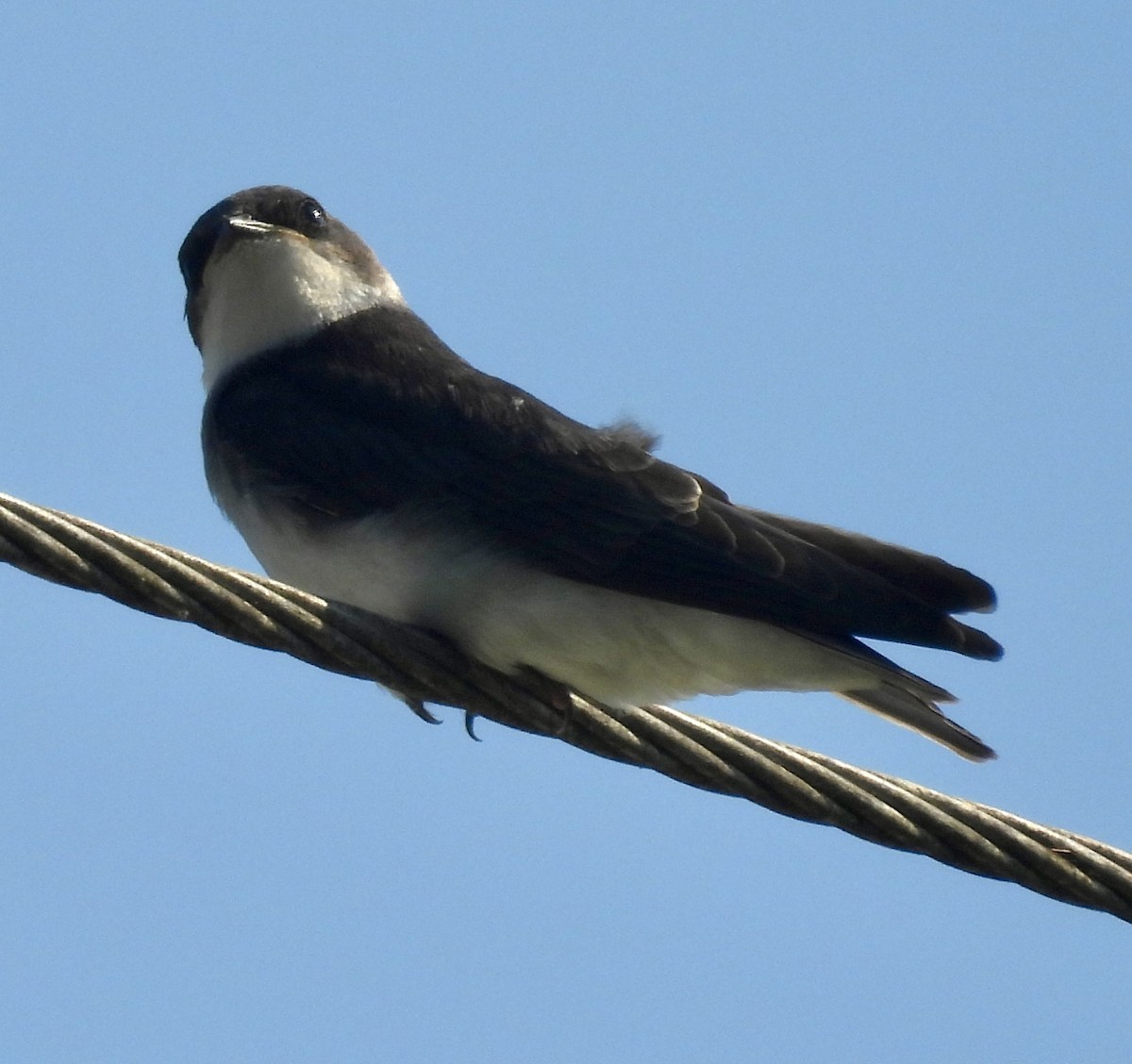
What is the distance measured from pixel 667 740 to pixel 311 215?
3.88 meters

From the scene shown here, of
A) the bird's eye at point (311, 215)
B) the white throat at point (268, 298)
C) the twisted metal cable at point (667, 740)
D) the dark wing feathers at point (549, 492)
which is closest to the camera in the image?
the twisted metal cable at point (667, 740)

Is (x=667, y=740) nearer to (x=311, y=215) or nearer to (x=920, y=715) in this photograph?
(x=920, y=715)

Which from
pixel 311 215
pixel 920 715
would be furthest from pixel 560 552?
pixel 311 215

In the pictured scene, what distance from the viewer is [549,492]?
5.86 m

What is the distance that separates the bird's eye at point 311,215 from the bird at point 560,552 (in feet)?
4.07

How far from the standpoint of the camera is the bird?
17.9 feet

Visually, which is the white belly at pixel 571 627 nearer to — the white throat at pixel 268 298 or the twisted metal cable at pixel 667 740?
the twisted metal cable at pixel 667 740

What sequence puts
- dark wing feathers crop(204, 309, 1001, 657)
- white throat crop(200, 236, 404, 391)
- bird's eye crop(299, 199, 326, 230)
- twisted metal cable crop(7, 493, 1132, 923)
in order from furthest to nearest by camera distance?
1. bird's eye crop(299, 199, 326, 230)
2. white throat crop(200, 236, 404, 391)
3. dark wing feathers crop(204, 309, 1001, 657)
4. twisted metal cable crop(7, 493, 1132, 923)

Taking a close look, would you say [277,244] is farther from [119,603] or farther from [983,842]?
[983,842]

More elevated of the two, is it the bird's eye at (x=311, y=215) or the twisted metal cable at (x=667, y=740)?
the bird's eye at (x=311, y=215)

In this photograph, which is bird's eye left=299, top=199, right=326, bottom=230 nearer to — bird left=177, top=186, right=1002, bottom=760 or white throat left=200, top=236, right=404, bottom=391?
white throat left=200, top=236, right=404, bottom=391

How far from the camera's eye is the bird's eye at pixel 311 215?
25.1ft

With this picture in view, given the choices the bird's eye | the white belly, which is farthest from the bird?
the bird's eye

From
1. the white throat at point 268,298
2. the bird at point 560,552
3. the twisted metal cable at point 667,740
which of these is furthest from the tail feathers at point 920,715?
the white throat at point 268,298
